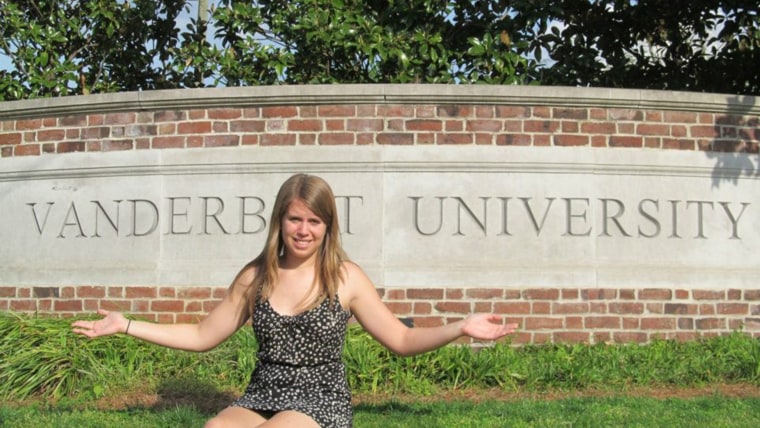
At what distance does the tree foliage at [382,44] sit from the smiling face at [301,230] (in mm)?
4922

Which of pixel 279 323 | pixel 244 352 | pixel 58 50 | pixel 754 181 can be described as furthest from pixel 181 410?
pixel 58 50

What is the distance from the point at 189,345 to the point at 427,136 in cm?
358

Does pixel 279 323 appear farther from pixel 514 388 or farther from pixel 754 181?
pixel 754 181

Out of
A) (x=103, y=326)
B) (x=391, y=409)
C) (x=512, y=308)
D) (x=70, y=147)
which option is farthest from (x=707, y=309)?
(x=70, y=147)

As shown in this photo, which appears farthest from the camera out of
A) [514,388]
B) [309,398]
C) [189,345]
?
[514,388]

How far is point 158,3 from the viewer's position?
10438 mm

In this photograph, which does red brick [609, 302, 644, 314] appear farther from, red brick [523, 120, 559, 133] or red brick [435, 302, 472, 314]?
red brick [523, 120, 559, 133]

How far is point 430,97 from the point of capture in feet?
21.9

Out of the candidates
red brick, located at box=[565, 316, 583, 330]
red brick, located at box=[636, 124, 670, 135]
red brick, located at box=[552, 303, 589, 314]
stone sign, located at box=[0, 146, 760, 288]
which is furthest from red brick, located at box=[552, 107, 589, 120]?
red brick, located at box=[565, 316, 583, 330]

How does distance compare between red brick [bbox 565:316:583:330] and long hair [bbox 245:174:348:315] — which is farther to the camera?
red brick [bbox 565:316:583:330]

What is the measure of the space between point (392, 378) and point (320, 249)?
242 cm

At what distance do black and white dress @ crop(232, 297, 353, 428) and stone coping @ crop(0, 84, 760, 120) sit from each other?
139 inches

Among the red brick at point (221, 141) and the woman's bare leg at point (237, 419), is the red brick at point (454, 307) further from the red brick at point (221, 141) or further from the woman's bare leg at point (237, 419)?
the woman's bare leg at point (237, 419)

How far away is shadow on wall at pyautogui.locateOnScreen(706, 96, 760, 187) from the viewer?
22.7 ft
